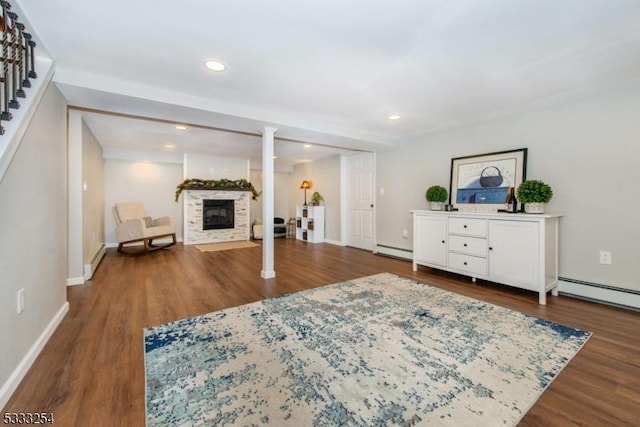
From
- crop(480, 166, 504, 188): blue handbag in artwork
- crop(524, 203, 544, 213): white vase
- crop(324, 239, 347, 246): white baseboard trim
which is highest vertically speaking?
crop(480, 166, 504, 188): blue handbag in artwork

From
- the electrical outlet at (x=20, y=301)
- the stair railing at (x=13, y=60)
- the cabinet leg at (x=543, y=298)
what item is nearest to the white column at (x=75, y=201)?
the stair railing at (x=13, y=60)

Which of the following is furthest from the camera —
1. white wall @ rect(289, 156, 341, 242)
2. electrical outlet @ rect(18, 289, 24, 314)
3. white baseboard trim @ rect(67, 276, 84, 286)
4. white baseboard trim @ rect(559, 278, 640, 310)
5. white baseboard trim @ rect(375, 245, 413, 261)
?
white wall @ rect(289, 156, 341, 242)

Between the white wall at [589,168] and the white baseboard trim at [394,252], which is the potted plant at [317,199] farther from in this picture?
the white wall at [589,168]

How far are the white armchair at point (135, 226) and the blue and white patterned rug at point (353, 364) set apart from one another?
3.62 m

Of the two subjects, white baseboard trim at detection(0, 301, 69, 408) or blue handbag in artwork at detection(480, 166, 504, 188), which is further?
blue handbag in artwork at detection(480, 166, 504, 188)

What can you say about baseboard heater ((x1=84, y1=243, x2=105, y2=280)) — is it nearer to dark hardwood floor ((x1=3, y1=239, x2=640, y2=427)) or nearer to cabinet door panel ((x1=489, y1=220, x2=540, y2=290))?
dark hardwood floor ((x1=3, y1=239, x2=640, y2=427))

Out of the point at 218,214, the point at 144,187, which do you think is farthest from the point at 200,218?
the point at 144,187

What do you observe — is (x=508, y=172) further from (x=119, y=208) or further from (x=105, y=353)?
(x=119, y=208)

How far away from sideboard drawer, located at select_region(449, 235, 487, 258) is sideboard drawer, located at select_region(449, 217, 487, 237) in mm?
63

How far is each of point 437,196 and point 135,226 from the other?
526cm

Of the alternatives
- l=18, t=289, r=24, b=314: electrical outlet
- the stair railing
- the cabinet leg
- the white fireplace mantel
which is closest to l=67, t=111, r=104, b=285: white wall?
the stair railing

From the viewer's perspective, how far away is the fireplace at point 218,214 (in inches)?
254

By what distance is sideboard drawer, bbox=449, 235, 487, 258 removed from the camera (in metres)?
3.24

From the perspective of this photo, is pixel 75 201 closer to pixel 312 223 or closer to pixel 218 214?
pixel 218 214
